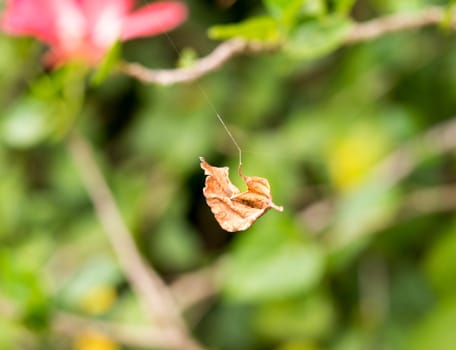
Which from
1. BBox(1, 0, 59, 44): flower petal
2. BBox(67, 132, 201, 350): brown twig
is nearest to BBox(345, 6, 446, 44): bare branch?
BBox(1, 0, 59, 44): flower petal

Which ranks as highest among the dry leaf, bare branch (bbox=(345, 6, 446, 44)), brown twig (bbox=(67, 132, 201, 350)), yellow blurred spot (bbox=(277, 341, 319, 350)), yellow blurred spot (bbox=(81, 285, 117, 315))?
yellow blurred spot (bbox=(81, 285, 117, 315))

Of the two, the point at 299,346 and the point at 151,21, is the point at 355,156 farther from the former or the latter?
the point at 151,21

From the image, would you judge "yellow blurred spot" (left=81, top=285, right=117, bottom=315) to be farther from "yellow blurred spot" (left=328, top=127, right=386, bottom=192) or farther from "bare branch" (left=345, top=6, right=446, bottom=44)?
"bare branch" (left=345, top=6, right=446, bottom=44)

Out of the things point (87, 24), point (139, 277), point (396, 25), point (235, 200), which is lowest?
point (235, 200)

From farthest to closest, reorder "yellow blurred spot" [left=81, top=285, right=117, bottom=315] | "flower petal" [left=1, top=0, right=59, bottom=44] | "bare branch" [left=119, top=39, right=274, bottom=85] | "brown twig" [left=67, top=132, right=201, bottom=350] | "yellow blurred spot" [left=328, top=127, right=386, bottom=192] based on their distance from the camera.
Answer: "yellow blurred spot" [left=81, top=285, right=117, bottom=315]
"yellow blurred spot" [left=328, top=127, right=386, bottom=192]
"brown twig" [left=67, top=132, right=201, bottom=350]
"flower petal" [left=1, top=0, right=59, bottom=44]
"bare branch" [left=119, top=39, right=274, bottom=85]

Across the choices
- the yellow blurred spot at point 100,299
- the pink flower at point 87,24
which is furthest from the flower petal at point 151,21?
the yellow blurred spot at point 100,299

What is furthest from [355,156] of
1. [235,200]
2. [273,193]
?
[235,200]

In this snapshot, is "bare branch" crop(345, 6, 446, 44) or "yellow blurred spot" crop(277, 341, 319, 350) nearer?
"bare branch" crop(345, 6, 446, 44)
